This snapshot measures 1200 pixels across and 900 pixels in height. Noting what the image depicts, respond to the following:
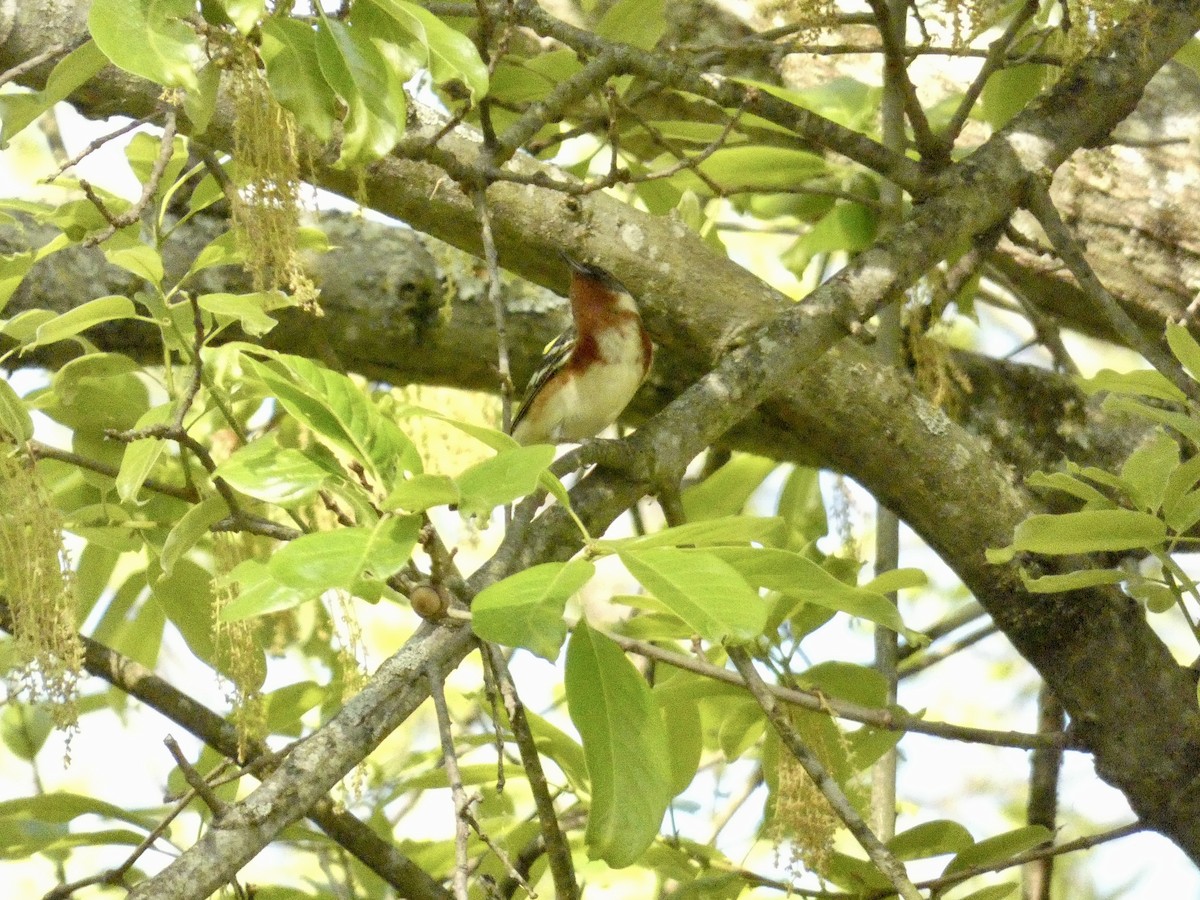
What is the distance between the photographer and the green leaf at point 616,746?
4.96 feet

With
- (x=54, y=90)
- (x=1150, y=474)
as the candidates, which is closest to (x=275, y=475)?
(x=54, y=90)

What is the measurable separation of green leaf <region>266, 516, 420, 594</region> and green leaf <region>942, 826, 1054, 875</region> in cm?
151

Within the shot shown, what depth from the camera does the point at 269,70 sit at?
1.64 metres

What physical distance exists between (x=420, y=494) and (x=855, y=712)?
1276 mm

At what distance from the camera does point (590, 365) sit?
3426 millimetres

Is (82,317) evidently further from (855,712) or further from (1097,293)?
(1097,293)

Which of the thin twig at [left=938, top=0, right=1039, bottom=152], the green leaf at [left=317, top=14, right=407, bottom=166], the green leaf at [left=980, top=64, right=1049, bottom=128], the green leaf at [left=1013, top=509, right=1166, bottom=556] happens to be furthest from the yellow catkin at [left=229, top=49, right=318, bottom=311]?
the green leaf at [left=980, top=64, right=1049, bottom=128]

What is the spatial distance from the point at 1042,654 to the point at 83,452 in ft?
6.42

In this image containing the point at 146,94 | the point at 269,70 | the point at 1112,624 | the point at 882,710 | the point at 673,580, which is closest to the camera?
the point at 673,580

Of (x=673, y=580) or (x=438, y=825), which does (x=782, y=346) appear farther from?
(x=438, y=825)

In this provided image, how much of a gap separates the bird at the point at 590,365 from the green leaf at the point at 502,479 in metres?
1.63

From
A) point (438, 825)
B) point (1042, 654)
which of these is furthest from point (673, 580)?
point (438, 825)

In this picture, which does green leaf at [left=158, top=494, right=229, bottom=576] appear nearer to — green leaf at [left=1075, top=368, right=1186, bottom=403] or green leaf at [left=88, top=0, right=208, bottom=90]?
green leaf at [left=88, top=0, right=208, bottom=90]

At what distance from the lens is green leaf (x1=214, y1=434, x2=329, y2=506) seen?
138 centimetres
